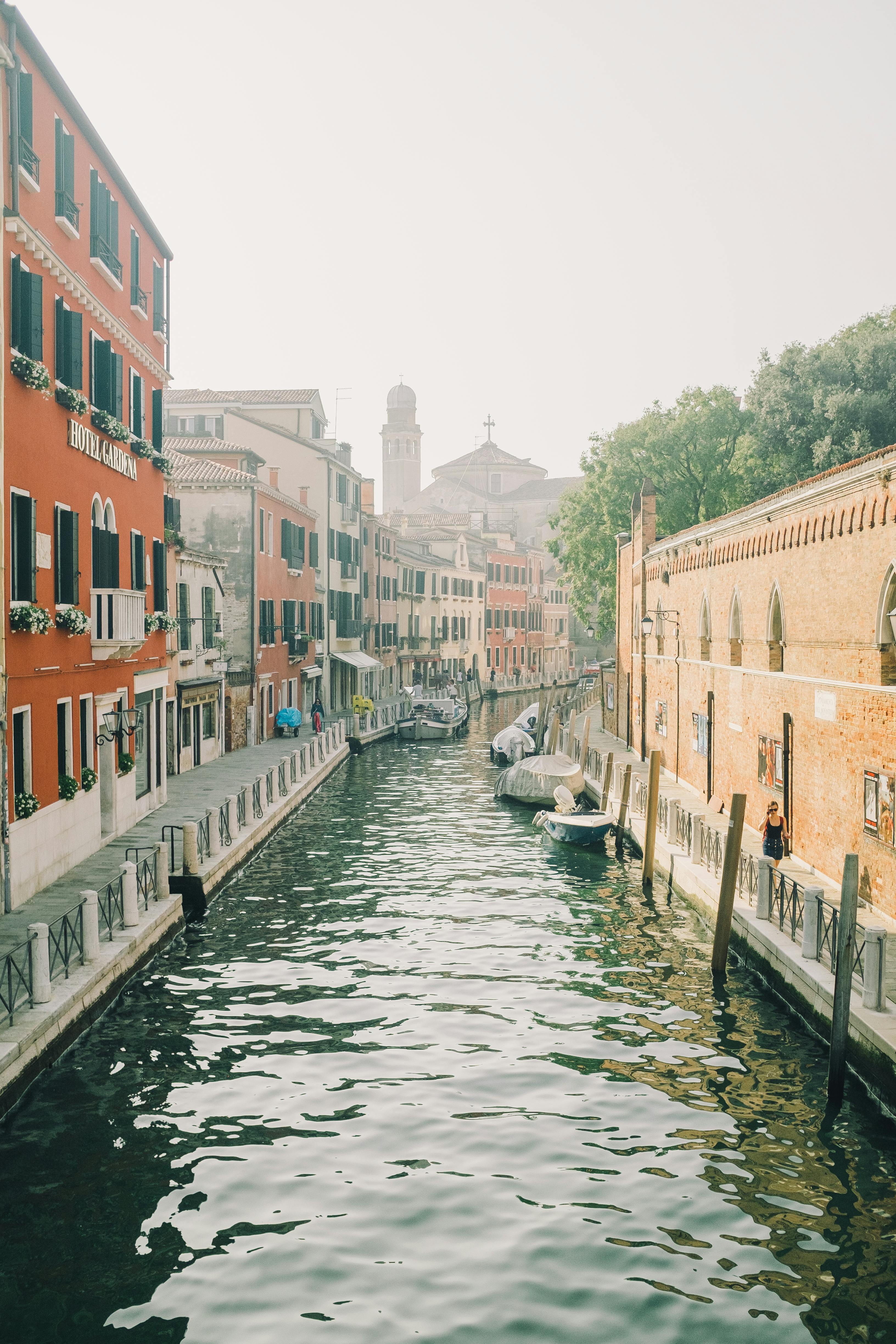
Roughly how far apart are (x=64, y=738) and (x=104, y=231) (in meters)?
8.39

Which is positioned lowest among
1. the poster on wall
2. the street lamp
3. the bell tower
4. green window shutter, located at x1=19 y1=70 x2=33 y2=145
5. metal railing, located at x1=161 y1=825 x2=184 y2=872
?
metal railing, located at x1=161 y1=825 x2=184 y2=872

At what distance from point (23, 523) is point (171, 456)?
70.1 ft

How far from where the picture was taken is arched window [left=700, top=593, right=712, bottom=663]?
26.9 meters

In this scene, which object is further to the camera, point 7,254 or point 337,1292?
point 7,254

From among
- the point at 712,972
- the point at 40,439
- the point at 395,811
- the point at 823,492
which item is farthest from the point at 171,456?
the point at 712,972

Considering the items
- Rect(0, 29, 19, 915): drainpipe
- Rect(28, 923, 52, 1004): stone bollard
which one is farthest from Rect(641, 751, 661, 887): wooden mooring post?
Rect(28, 923, 52, 1004): stone bollard

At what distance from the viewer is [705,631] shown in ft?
89.1

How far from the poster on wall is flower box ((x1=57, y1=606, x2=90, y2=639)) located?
11.1 meters

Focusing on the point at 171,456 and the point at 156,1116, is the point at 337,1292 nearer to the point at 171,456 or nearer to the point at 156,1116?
the point at 156,1116

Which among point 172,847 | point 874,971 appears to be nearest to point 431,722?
point 172,847

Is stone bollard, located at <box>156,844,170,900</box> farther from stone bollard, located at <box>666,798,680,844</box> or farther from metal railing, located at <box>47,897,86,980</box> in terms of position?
stone bollard, located at <box>666,798,680,844</box>

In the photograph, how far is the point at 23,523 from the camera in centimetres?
1573

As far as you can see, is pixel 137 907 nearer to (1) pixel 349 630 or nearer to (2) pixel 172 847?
(2) pixel 172 847

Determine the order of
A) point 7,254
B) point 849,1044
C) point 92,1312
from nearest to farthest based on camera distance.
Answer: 1. point 92,1312
2. point 849,1044
3. point 7,254
